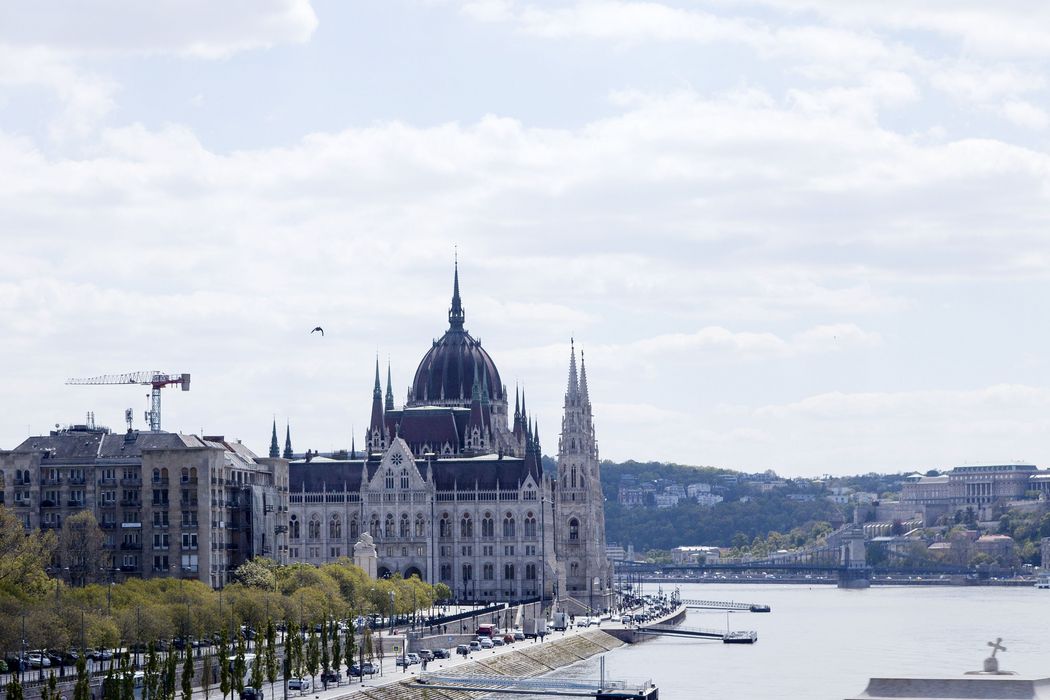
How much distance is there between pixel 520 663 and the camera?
16025 centimetres

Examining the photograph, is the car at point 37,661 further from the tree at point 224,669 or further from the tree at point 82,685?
the tree at point 82,685

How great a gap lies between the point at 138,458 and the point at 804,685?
48.0 meters

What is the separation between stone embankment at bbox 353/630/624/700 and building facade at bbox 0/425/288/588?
21.3 m

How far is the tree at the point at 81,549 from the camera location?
6127 inches

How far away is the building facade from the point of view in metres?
161

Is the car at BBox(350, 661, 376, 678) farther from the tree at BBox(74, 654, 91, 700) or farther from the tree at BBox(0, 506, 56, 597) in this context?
the tree at BBox(74, 654, 91, 700)

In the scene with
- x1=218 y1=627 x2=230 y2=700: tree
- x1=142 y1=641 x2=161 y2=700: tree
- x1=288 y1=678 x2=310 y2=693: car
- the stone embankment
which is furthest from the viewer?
the stone embankment

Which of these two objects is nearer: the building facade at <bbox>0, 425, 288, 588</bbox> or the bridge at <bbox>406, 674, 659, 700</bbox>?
the bridge at <bbox>406, 674, 659, 700</bbox>

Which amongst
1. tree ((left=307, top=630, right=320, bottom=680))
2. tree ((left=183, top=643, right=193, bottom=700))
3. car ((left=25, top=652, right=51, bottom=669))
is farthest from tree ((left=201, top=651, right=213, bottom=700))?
car ((left=25, top=652, right=51, bottom=669))

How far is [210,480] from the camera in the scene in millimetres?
161500

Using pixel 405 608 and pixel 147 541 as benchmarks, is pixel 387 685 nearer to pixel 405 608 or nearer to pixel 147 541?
pixel 147 541

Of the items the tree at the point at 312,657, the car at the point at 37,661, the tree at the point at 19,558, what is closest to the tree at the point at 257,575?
the tree at the point at 19,558

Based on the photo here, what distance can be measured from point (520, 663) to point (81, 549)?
30.0 metres

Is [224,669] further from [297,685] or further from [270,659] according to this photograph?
[297,685]
